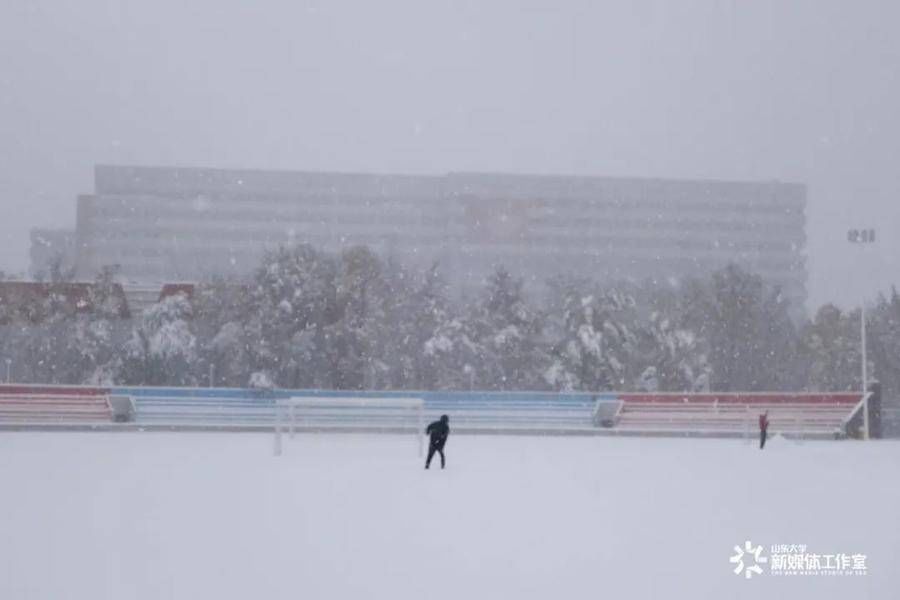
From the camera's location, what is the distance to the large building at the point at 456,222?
9281cm

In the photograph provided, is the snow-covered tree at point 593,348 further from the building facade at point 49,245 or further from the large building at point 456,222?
the building facade at point 49,245

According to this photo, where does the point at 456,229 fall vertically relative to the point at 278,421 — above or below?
above

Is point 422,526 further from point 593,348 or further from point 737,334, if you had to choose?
point 737,334

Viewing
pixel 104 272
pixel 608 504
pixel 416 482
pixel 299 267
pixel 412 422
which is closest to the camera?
pixel 608 504

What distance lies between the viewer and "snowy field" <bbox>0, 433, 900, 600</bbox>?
732 cm

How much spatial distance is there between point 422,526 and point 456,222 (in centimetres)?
8510

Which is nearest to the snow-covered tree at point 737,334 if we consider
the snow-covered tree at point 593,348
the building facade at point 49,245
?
the snow-covered tree at point 593,348

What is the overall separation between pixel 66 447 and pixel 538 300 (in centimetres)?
7035

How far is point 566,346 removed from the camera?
36562mm

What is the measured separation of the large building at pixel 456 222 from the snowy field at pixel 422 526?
7524cm

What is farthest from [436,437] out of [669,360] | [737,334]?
[737,334]

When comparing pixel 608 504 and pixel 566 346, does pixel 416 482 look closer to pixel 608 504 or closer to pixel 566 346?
pixel 608 504

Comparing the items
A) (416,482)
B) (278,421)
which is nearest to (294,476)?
(416,482)

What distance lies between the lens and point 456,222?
310 ft
